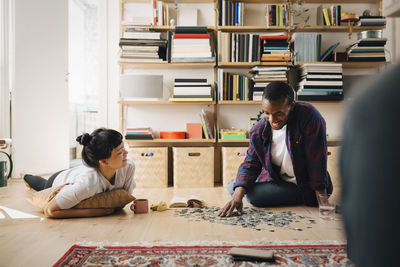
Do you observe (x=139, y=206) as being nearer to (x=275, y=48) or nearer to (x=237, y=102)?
(x=237, y=102)

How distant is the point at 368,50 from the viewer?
3.46 metres

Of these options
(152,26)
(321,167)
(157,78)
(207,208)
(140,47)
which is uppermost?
(152,26)

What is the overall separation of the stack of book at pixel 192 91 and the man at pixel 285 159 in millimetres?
1249

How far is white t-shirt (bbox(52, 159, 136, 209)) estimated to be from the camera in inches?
76.6

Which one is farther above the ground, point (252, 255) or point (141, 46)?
point (141, 46)

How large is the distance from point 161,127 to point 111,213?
1.68 metres

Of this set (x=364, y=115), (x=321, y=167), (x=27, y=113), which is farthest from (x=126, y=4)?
(x=364, y=115)

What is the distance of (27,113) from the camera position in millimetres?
3848

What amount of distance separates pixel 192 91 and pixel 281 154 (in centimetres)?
145

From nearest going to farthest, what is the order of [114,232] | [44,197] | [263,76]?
[114,232]
[44,197]
[263,76]

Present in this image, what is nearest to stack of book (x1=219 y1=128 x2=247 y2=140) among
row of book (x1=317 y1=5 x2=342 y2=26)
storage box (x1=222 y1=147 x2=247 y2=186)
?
storage box (x1=222 y1=147 x2=247 y2=186)

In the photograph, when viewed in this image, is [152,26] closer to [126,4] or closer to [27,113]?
[126,4]

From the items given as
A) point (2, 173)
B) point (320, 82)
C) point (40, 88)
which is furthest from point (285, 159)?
point (40, 88)

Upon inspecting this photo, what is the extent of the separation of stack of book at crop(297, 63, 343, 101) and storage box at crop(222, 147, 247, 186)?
82 centimetres
